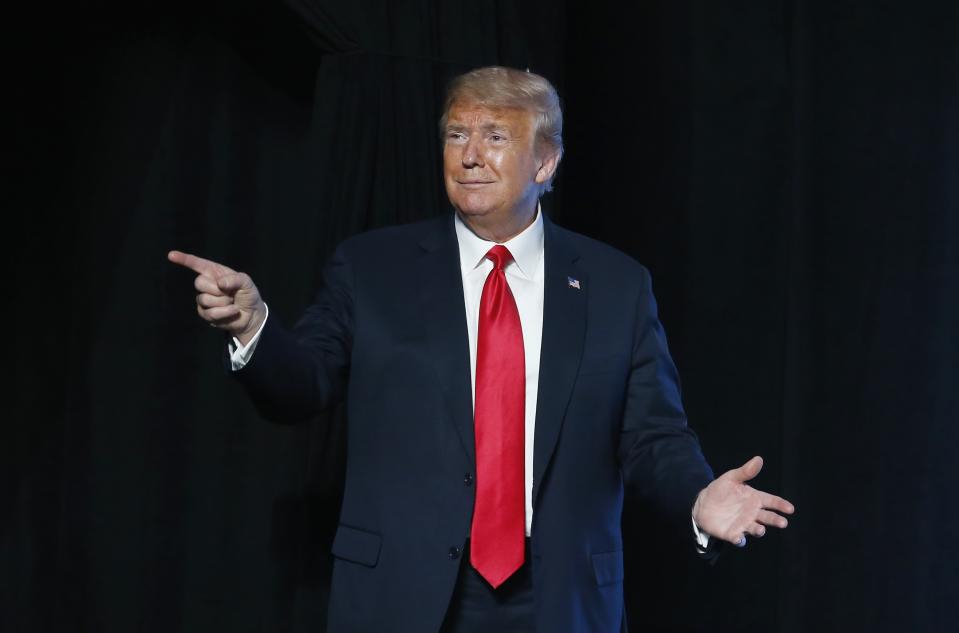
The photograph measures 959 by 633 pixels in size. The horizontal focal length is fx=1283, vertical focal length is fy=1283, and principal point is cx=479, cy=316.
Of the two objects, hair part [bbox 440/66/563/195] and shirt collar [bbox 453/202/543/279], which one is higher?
hair part [bbox 440/66/563/195]

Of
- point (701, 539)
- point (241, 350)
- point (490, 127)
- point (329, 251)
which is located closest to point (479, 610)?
point (701, 539)

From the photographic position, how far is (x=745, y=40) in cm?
347

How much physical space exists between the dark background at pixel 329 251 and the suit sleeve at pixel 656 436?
93cm

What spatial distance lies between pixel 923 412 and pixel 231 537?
1777mm

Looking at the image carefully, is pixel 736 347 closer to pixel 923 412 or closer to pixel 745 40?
pixel 923 412

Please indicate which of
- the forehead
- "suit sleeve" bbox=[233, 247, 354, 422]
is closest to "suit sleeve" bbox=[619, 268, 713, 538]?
the forehead

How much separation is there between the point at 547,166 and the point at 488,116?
18 cm

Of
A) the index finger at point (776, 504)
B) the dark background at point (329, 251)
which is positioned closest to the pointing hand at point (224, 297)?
the index finger at point (776, 504)

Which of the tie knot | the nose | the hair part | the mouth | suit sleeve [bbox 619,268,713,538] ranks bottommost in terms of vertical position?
suit sleeve [bbox 619,268,713,538]

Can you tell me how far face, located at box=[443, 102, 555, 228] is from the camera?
2.41 meters

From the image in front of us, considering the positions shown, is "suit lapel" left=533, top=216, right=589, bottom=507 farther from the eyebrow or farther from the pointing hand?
the pointing hand

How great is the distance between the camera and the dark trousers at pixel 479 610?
2223 millimetres

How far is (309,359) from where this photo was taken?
7.13ft

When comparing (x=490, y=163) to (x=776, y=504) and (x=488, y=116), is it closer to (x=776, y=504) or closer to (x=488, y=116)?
(x=488, y=116)
